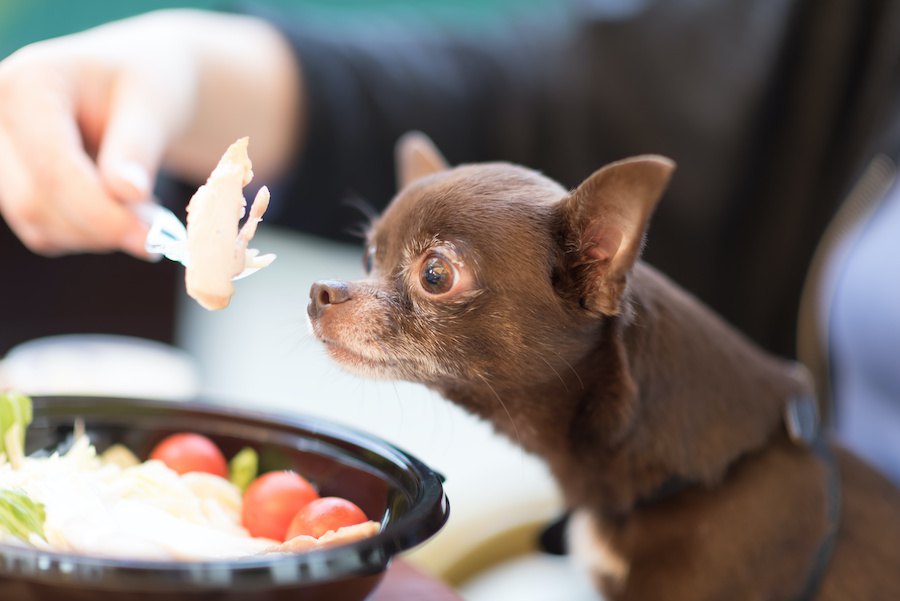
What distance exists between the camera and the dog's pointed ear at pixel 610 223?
0.68m

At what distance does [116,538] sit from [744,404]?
60 centimetres

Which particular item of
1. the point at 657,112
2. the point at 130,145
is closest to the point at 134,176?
the point at 130,145

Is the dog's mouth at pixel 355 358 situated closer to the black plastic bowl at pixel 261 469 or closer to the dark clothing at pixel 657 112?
the black plastic bowl at pixel 261 469

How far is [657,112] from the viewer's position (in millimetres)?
1616

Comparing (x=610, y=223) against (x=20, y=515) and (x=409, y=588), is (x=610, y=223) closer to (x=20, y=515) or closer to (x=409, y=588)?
(x=409, y=588)

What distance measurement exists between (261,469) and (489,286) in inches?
9.9

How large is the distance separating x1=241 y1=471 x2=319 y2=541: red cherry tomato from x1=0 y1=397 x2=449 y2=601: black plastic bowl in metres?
0.03

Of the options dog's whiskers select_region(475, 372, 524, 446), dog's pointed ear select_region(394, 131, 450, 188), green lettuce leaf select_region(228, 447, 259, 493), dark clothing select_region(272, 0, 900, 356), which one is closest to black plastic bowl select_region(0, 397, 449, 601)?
green lettuce leaf select_region(228, 447, 259, 493)

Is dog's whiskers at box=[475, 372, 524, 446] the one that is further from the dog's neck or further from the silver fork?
the silver fork

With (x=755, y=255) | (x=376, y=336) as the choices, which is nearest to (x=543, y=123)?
(x=755, y=255)

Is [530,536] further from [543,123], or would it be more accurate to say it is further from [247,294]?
[247,294]

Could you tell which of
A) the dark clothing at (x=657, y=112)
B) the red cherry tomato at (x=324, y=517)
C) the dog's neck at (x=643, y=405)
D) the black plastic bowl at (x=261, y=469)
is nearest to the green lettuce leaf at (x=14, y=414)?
the black plastic bowl at (x=261, y=469)

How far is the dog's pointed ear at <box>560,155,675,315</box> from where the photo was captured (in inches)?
26.9

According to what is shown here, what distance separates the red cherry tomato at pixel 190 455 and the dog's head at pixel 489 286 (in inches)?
5.2
